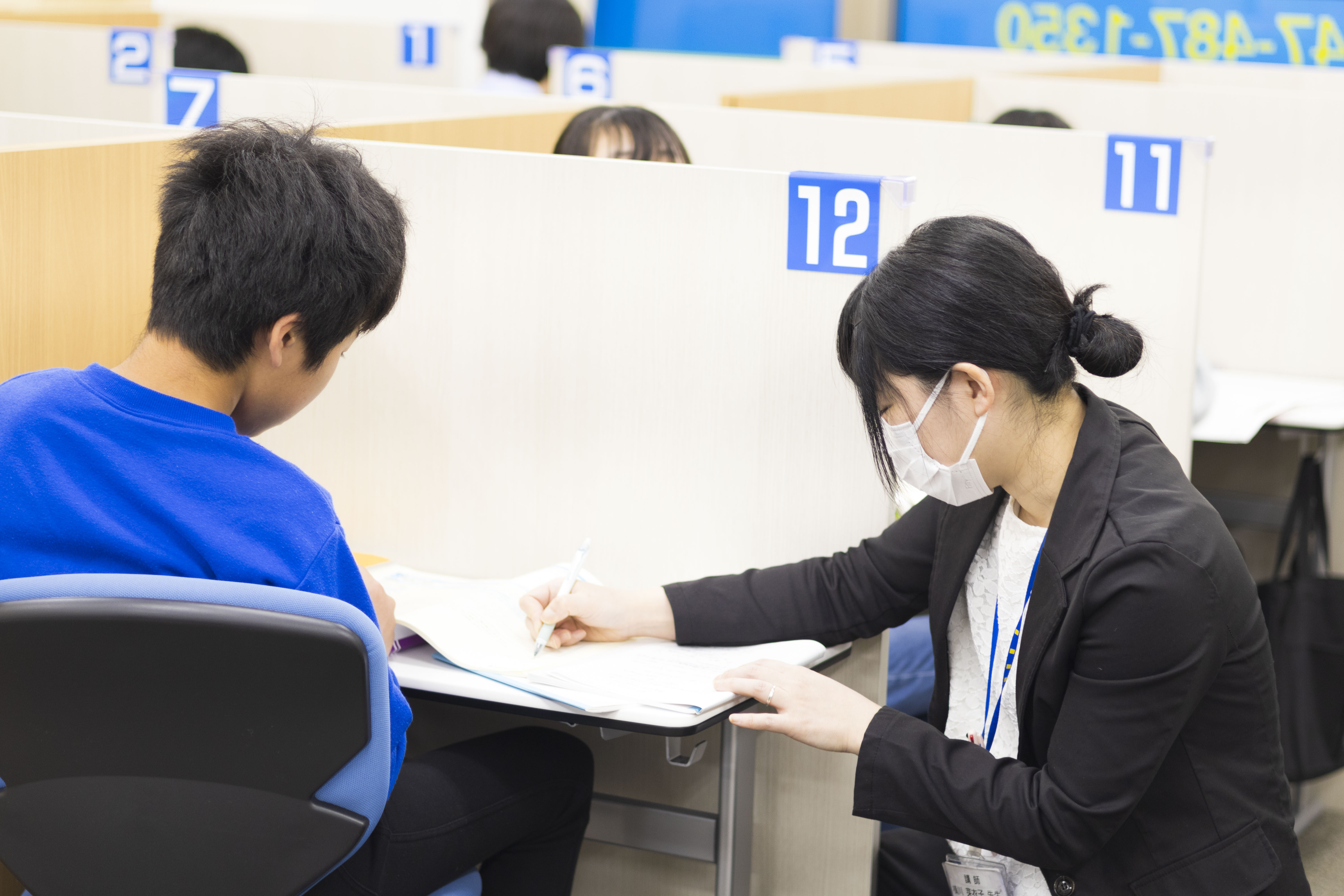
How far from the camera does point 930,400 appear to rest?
1146mm

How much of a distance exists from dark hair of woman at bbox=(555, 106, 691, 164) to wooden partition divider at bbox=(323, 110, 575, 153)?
0.07 meters

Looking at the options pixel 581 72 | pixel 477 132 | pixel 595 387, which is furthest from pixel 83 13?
pixel 595 387

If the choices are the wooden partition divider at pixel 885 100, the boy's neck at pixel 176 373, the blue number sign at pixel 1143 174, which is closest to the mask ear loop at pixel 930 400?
the boy's neck at pixel 176 373

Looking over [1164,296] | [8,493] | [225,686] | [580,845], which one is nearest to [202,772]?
[225,686]

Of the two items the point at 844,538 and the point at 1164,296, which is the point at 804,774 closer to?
the point at 844,538

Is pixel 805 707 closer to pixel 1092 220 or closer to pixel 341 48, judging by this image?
pixel 1092 220

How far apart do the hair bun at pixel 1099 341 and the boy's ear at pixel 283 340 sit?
652 millimetres

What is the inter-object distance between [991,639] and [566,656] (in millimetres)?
426

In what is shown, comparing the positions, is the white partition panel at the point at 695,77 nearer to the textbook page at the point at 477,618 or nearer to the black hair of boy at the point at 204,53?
the black hair of boy at the point at 204,53

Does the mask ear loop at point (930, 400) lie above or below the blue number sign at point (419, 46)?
below

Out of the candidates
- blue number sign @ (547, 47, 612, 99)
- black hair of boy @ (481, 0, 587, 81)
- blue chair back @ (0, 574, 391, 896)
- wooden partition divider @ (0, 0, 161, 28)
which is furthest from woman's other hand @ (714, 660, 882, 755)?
wooden partition divider @ (0, 0, 161, 28)

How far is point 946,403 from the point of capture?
115cm

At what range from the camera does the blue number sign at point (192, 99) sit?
96.7 inches

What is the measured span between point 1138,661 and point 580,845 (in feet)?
2.00
